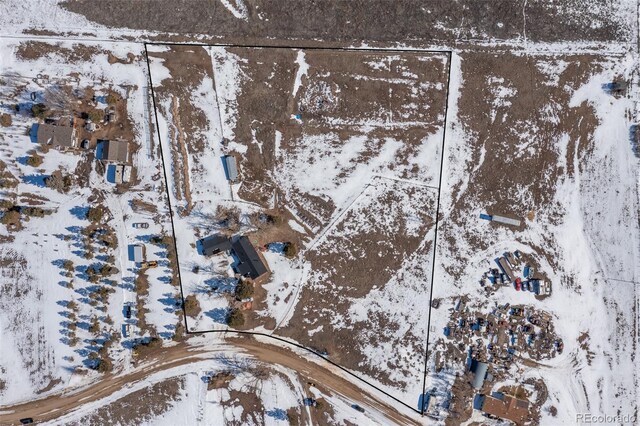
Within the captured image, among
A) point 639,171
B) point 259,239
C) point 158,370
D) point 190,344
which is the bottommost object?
point 158,370

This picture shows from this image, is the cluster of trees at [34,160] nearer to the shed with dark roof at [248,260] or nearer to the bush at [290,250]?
the shed with dark roof at [248,260]

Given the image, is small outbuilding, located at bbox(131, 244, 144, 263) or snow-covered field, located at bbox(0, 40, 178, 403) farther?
snow-covered field, located at bbox(0, 40, 178, 403)

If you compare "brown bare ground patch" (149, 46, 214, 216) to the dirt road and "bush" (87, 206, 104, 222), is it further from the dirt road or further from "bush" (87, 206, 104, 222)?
the dirt road

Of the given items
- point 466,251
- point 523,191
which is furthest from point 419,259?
point 523,191

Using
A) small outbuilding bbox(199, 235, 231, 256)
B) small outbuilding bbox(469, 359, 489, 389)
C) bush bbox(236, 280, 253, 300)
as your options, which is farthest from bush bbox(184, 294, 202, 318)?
small outbuilding bbox(469, 359, 489, 389)

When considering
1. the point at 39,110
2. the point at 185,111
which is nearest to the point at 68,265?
the point at 39,110

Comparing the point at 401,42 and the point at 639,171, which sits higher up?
the point at 401,42

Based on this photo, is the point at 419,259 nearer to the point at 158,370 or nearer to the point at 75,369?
the point at 158,370

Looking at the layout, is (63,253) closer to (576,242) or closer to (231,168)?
(231,168)
